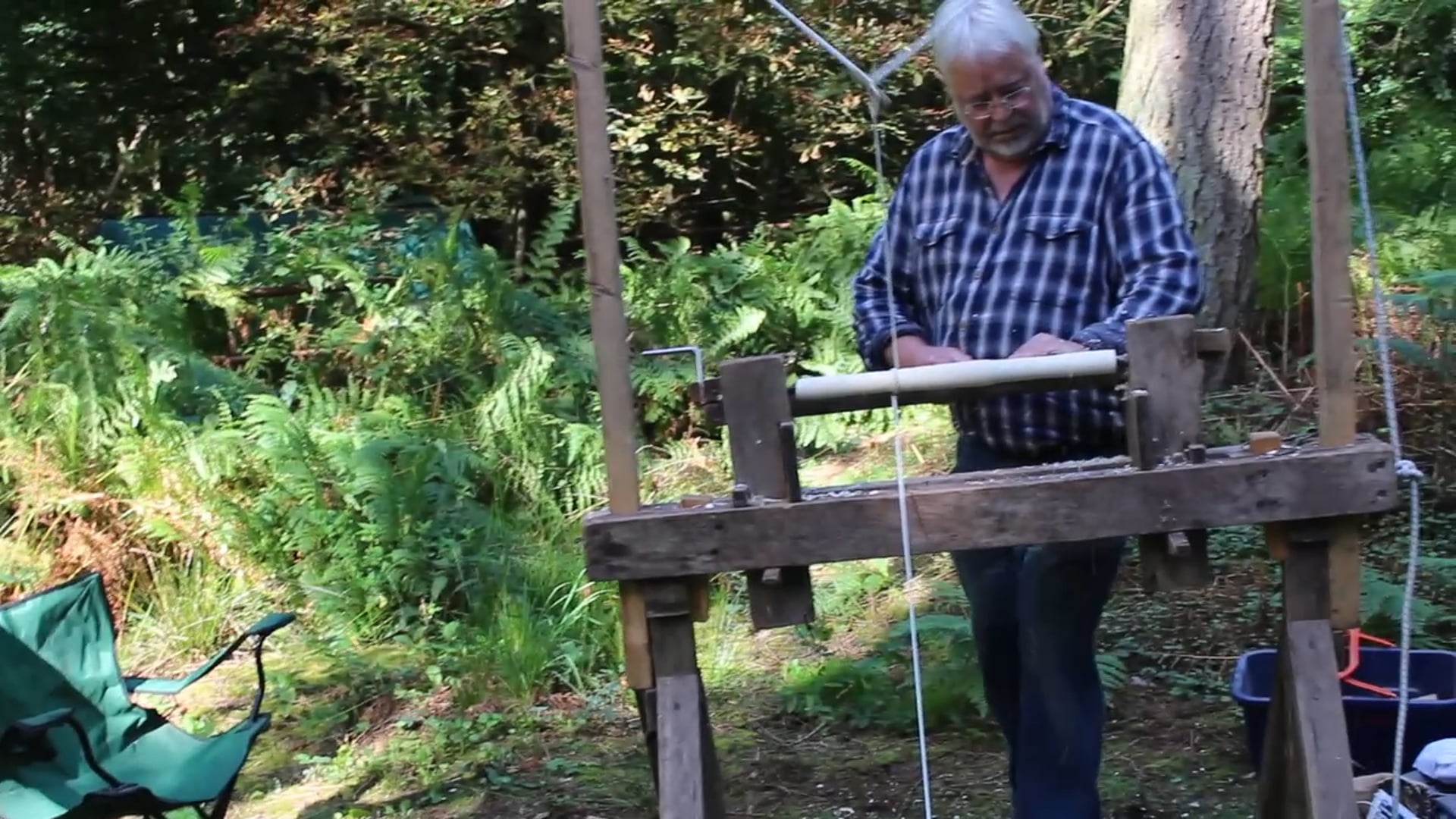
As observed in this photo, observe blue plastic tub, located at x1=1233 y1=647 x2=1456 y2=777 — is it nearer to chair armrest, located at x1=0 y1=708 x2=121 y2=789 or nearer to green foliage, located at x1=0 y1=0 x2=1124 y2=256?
chair armrest, located at x1=0 y1=708 x2=121 y2=789

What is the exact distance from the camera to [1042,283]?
2449 mm

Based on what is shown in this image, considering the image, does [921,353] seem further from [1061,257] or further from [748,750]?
[748,750]

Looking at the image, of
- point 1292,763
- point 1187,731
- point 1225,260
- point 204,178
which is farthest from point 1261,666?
point 204,178

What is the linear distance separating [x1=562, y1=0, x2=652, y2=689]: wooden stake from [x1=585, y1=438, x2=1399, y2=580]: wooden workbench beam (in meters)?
0.08

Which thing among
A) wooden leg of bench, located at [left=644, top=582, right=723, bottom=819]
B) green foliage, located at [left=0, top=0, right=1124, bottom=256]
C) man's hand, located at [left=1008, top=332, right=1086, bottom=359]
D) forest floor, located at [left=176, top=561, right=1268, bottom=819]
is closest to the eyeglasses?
man's hand, located at [left=1008, top=332, right=1086, bottom=359]

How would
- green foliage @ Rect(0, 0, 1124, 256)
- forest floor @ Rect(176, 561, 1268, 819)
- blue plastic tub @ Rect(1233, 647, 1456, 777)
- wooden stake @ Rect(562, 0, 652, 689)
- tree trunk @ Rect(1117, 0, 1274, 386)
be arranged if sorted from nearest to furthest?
wooden stake @ Rect(562, 0, 652, 689) < blue plastic tub @ Rect(1233, 647, 1456, 777) < forest floor @ Rect(176, 561, 1268, 819) < tree trunk @ Rect(1117, 0, 1274, 386) < green foliage @ Rect(0, 0, 1124, 256)

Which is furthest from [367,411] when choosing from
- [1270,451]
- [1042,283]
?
[1270,451]

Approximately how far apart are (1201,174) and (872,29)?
2645 millimetres

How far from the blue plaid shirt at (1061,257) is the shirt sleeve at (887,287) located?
4 cm

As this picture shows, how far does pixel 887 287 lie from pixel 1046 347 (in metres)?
0.41

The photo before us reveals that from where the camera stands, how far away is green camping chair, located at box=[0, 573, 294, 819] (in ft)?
10.2

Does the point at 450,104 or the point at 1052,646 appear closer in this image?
the point at 1052,646

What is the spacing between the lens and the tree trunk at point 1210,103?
5293 millimetres

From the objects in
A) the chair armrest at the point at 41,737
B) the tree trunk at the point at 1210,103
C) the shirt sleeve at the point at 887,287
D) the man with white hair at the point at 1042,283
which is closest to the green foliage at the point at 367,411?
the chair armrest at the point at 41,737
